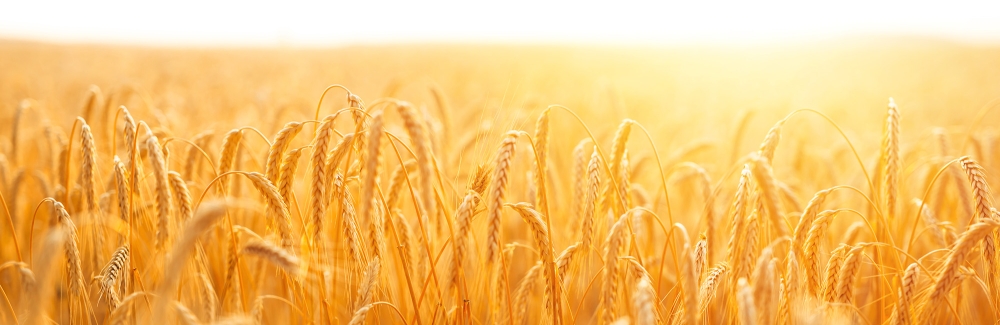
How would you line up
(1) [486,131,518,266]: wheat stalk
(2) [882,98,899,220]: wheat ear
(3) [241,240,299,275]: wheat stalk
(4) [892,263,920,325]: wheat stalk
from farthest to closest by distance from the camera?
(2) [882,98,899,220]: wheat ear → (4) [892,263,920,325]: wheat stalk → (1) [486,131,518,266]: wheat stalk → (3) [241,240,299,275]: wheat stalk

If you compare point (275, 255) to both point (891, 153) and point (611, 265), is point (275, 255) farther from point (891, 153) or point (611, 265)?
point (891, 153)

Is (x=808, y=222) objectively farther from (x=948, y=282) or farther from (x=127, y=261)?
(x=127, y=261)

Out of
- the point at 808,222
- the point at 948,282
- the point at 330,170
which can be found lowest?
the point at 948,282

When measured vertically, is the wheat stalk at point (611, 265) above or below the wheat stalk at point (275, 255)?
below

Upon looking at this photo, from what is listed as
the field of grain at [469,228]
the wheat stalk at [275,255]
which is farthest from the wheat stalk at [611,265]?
the wheat stalk at [275,255]

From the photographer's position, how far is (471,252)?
2.14m

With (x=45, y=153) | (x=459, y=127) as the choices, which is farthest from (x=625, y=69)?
(x=45, y=153)

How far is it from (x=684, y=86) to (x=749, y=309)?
10581 millimetres

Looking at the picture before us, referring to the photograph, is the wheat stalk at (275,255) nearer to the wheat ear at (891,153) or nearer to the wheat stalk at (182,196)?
the wheat stalk at (182,196)

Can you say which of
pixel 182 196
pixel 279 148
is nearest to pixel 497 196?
pixel 279 148

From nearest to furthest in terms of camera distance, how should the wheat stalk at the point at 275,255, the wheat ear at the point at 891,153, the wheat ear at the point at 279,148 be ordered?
the wheat stalk at the point at 275,255 < the wheat ear at the point at 279,148 < the wheat ear at the point at 891,153

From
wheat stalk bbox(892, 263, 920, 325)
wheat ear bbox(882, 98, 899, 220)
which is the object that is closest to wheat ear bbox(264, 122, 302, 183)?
wheat stalk bbox(892, 263, 920, 325)

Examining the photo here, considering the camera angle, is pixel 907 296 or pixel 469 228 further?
pixel 907 296

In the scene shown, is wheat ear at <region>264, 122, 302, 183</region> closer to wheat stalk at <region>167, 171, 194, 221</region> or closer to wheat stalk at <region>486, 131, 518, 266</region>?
wheat stalk at <region>167, 171, 194, 221</region>
